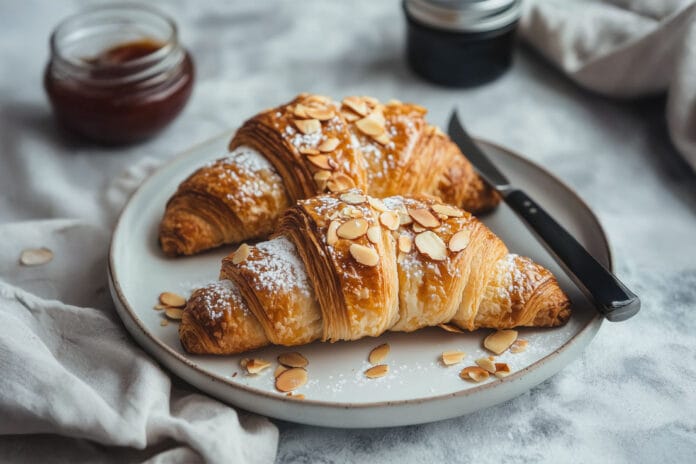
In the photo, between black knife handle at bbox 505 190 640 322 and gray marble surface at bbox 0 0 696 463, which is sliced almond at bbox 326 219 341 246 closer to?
gray marble surface at bbox 0 0 696 463

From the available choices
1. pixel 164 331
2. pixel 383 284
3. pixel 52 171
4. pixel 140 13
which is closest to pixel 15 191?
pixel 52 171

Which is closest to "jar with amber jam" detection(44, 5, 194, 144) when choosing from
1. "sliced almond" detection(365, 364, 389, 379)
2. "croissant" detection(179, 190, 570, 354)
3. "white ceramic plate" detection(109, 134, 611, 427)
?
"white ceramic plate" detection(109, 134, 611, 427)

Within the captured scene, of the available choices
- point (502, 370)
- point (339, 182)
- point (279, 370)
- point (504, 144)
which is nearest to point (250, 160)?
point (339, 182)

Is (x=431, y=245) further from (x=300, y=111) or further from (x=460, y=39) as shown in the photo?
(x=460, y=39)

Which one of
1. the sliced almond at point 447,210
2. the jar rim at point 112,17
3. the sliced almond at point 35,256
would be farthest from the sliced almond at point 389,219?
the jar rim at point 112,17

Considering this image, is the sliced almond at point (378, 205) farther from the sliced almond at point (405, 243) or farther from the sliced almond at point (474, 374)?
the sliced almond at point (474, 374)
